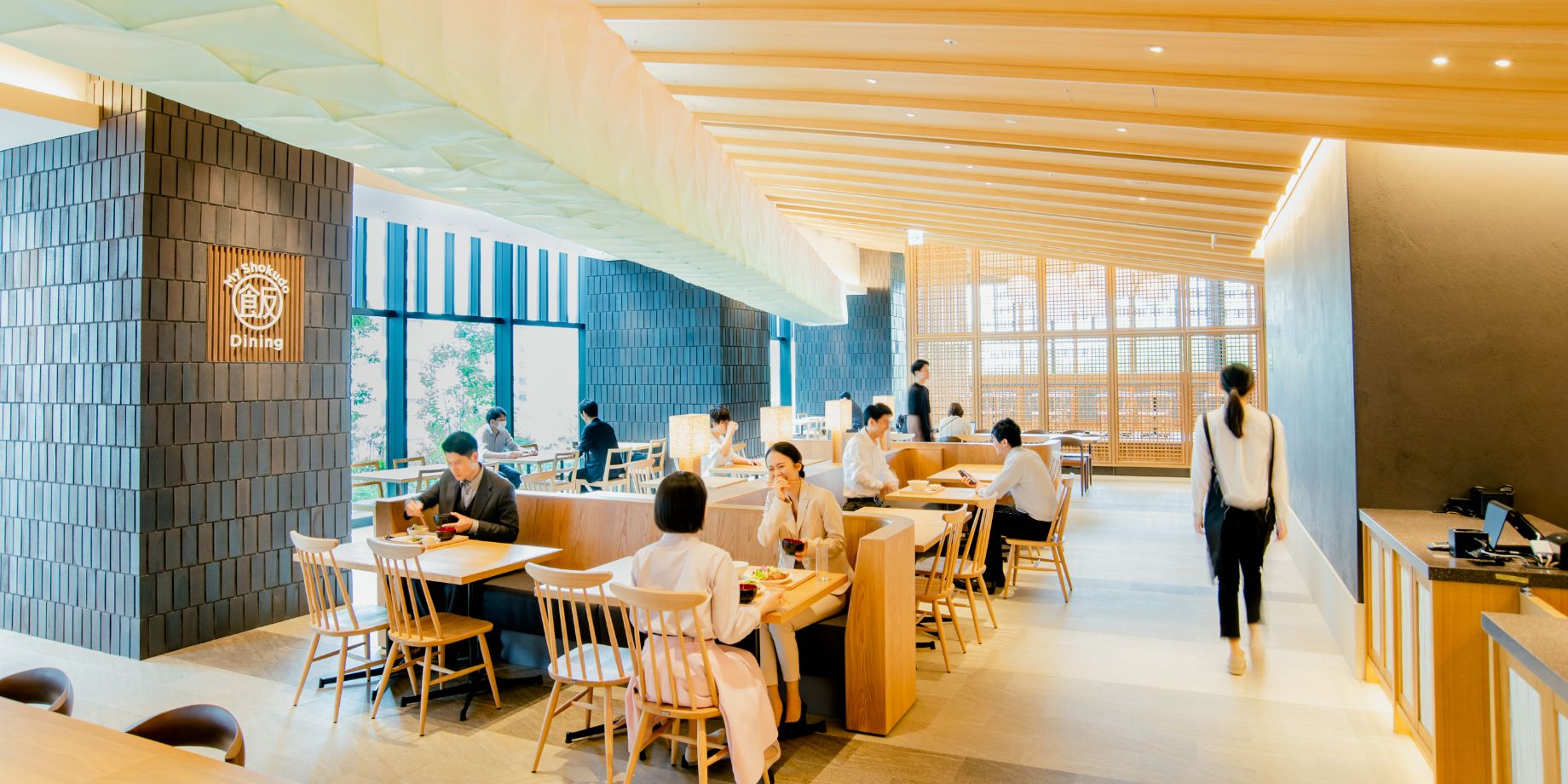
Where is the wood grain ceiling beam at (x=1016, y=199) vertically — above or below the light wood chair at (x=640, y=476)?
A: above

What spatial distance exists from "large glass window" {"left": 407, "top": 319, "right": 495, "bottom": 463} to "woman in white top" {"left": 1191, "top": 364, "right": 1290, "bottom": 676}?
8.31m

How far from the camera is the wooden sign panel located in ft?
17.6

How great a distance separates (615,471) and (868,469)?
4.79 meters

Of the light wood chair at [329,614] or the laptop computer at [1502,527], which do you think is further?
the light wood chair at [329,614]

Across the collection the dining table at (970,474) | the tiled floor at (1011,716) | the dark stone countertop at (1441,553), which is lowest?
the tiled floor at (1011,716)

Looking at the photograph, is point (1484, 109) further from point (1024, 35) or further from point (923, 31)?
point (923, 31)

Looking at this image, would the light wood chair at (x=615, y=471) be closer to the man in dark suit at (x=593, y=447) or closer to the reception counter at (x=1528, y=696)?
the man in dark suit at (x=593, y=447)

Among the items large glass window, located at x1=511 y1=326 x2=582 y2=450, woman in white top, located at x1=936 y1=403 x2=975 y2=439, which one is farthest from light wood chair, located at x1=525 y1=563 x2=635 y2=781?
large glass window, located at x1=511 y1=326 x2=582 y2=450

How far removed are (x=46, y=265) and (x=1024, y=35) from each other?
6.26m

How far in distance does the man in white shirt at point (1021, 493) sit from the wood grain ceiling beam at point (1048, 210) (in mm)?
2168

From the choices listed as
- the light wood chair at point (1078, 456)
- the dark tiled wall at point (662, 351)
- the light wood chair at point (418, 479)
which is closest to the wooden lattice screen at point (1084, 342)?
the light wood chair at point (1078, 456)

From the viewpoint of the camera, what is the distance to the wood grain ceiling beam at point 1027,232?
871 cm

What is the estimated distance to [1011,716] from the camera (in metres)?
4.00

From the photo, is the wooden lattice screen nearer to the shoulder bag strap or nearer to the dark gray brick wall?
the shoulder bag strap
